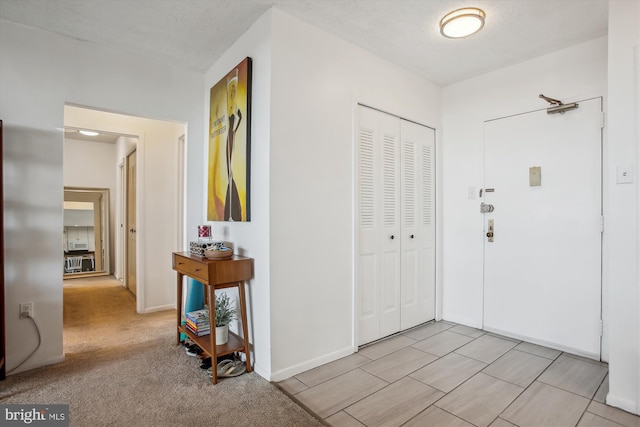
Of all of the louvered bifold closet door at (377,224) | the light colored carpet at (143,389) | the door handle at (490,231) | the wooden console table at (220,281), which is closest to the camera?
the light colored carpet at (143,389)

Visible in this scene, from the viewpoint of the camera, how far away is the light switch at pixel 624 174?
1930mm

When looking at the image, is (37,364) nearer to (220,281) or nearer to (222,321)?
(222,321)

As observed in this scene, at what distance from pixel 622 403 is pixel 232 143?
3.07 metres

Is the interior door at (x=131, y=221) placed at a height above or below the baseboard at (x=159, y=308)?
above

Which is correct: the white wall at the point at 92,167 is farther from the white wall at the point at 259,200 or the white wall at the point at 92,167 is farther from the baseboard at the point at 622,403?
the baseboard at the point at 622,403

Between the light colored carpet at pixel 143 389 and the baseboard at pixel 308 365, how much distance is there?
0.09m

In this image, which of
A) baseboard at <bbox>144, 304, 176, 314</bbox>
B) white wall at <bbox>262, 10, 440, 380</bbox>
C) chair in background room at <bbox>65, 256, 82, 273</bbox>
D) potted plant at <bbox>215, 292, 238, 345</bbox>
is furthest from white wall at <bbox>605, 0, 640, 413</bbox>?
chair in background room at <bbox>65, 256, 82, 273</bbox>

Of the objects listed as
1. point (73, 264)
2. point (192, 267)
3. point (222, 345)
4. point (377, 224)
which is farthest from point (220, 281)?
point (73, 264)

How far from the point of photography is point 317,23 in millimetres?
2451

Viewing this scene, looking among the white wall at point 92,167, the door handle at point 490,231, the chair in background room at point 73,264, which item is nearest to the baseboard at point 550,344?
the door handle at point 490,231

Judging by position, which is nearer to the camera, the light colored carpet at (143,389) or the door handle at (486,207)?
the light colored carpet at (143,389)

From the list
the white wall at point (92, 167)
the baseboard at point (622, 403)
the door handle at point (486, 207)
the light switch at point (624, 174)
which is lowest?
the baseboard at point (622, 403)

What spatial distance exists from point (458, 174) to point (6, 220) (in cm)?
386

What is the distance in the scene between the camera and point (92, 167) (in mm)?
6004
